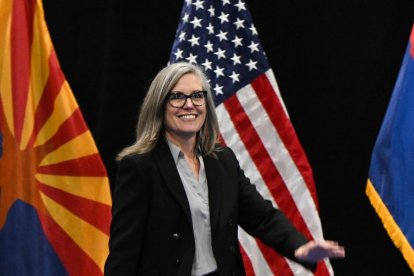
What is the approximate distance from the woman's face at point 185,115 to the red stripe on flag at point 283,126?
1351 millimetres

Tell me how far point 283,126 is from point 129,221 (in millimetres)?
1619

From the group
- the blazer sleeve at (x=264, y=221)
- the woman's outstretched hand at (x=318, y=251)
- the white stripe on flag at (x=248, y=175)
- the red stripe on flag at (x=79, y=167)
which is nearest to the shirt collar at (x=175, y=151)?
the blazer sleeve at (x=264, y=221)

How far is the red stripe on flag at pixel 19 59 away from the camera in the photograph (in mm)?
3617

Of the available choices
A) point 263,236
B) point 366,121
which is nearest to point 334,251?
point 263,236

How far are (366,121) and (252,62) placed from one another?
86cm

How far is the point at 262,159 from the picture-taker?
154 inches

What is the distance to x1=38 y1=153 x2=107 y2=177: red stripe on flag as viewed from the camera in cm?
367

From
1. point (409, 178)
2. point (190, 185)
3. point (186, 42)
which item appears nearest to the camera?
point (190, 185)

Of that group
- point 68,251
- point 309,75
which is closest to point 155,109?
point 68,251

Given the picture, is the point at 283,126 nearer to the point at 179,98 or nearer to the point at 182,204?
the point at 179,98

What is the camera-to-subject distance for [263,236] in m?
2.59

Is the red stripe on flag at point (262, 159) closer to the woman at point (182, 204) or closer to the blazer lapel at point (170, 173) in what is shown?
the woman at point (182, 204)

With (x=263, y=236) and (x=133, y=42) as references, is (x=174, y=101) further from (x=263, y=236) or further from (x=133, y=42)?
(x=133, y=42)

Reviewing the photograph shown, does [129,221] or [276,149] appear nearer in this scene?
[129,221]
